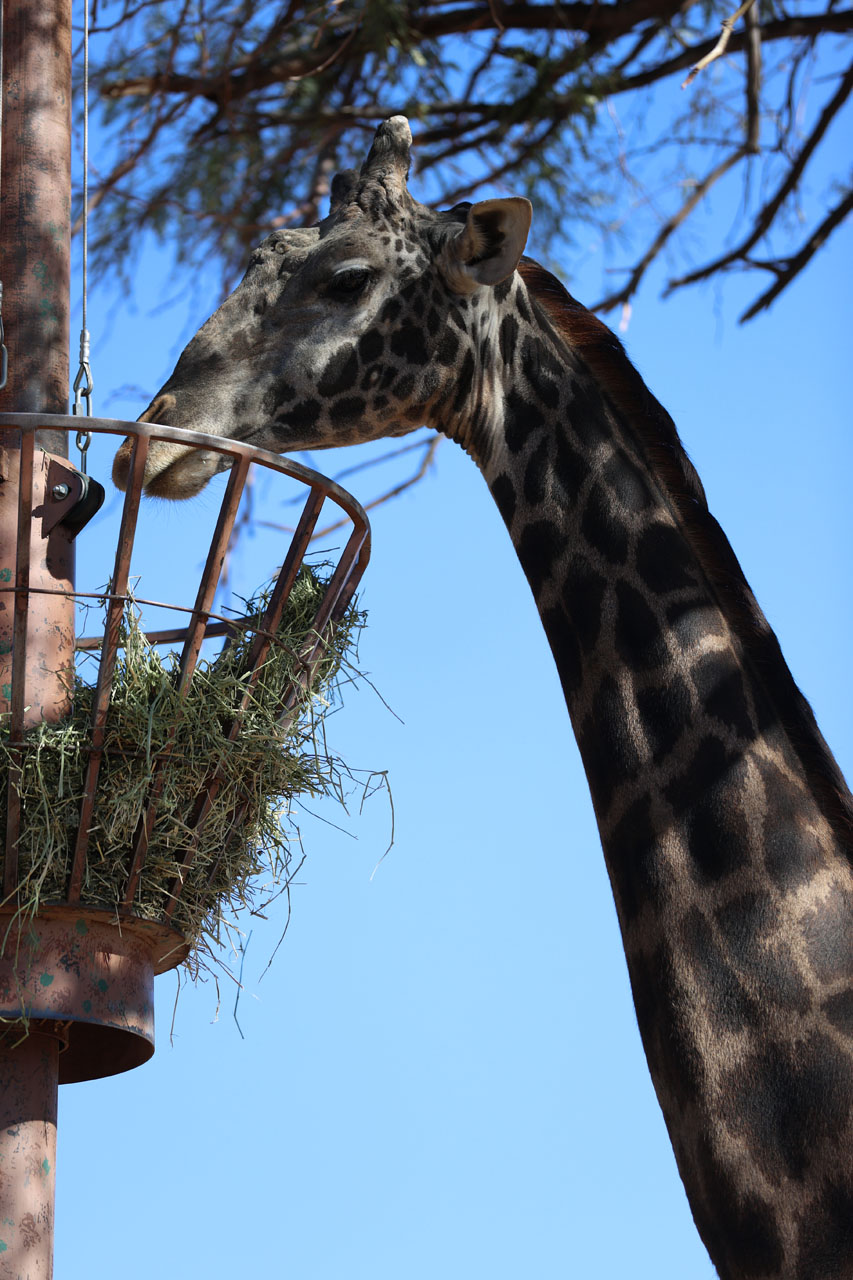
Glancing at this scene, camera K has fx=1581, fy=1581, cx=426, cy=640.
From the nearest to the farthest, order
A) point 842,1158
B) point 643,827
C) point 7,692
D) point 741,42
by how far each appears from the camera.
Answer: point 842,1158, point 7,692, point 643,827, point 741,42

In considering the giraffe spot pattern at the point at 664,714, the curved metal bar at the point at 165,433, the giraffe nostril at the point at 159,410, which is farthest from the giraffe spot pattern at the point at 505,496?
the curved metal bar at the point at 165,433

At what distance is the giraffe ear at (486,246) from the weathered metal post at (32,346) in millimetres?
831

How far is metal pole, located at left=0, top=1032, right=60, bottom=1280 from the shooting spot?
2539 mm

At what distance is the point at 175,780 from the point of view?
8.55 ft

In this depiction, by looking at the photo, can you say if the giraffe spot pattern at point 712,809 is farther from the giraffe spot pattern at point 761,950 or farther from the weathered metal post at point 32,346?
the weathered metal post at point 32,346

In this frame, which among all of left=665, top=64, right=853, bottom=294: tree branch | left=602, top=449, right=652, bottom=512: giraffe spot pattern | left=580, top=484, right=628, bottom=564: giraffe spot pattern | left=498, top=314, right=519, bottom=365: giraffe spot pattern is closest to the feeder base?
left=580, top=484, right=628, bottom=564: giraffe spot pattern

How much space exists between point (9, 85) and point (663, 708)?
1822 mm

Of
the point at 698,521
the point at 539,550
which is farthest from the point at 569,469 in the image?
the point at 698,521

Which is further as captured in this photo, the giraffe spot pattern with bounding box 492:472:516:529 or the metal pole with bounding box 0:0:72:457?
the giraffe spot pattern with bounding box 492:472:516:529

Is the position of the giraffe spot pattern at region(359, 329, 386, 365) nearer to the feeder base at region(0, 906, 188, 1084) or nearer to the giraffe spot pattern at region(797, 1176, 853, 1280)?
the feeder base at region(0, 906, 188, 1084)

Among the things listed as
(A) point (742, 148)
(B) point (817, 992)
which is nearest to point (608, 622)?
(B) point (817, 992)

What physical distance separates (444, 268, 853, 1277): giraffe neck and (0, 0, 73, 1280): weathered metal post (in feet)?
3.12

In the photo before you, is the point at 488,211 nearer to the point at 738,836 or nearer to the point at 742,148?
the point at 738,836

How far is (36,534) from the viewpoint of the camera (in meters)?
2.77
